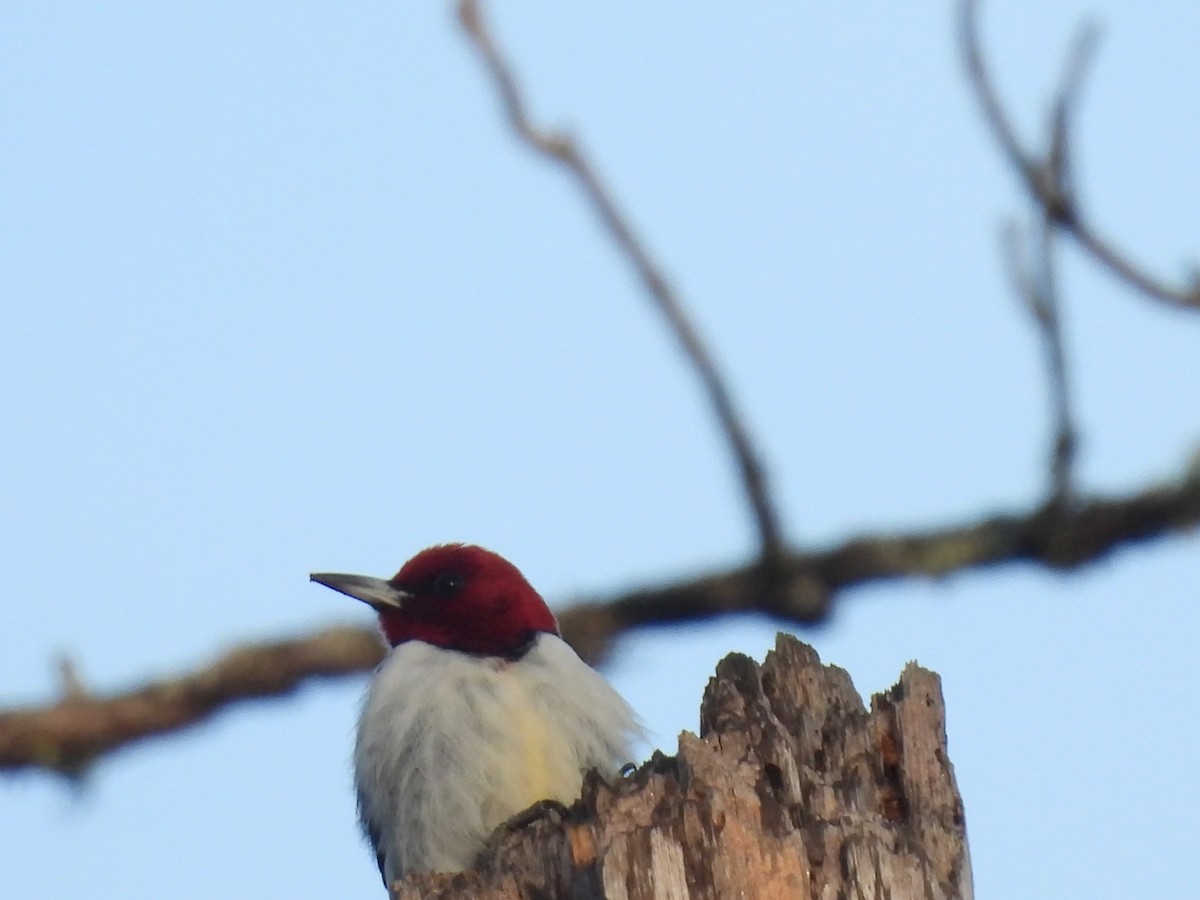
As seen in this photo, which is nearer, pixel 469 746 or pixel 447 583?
pixel 469 746

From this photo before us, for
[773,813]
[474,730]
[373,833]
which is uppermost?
[474,730]

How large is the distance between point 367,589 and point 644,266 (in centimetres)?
192

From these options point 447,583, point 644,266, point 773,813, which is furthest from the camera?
point 447,583

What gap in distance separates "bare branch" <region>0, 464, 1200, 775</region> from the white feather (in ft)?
1.35

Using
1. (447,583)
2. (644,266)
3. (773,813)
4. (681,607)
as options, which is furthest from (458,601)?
(773,813)

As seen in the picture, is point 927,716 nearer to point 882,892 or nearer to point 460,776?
point 882,892

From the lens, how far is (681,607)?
5.68 metres

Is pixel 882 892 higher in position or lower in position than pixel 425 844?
lower

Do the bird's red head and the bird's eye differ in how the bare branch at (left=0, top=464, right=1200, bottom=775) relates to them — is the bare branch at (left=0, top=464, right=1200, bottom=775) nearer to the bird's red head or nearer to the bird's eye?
the bird's red head

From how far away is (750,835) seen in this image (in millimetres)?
3682

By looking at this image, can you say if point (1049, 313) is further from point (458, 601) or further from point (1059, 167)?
point (458, 601)

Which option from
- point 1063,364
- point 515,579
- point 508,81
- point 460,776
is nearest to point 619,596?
point 515,579

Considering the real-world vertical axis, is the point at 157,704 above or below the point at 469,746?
above

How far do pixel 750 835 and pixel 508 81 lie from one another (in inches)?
63.1
